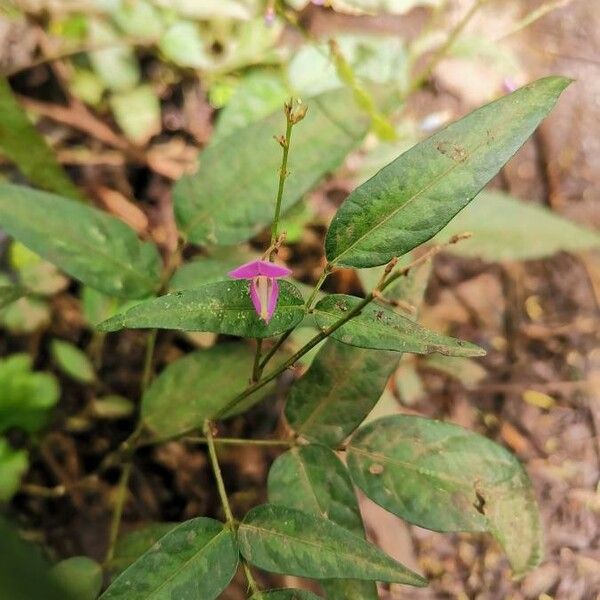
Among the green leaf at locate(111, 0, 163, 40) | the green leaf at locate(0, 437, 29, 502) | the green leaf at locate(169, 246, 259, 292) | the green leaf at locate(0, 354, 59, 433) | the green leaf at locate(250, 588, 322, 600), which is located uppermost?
the green leaf at locate(111, 0, 163, 40)

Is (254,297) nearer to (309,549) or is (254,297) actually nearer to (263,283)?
(263,283)

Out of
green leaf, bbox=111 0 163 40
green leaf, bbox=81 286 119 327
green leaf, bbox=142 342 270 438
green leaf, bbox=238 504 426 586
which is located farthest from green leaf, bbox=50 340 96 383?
green leaf, bbox=111 0 163 40

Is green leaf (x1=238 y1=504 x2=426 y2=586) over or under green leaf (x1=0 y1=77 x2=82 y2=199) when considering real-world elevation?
under

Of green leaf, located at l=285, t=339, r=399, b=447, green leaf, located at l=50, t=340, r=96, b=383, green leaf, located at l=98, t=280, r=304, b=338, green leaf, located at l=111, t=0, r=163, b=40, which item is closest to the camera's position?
green leaf, located at l=98, t=280, r=304, b=338

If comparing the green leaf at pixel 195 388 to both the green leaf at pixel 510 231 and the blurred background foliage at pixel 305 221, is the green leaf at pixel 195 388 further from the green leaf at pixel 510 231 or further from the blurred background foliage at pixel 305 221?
the green leaf at pixel 510 231

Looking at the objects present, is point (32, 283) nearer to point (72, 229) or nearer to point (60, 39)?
point (72, 229)

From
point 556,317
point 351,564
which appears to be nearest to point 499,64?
point 556,317

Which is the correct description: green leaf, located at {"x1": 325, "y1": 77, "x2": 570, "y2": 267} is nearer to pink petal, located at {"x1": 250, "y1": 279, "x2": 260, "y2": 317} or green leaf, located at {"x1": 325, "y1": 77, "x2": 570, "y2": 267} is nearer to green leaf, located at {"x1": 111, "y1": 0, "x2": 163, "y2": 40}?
pink petal, located at {"x1": 250, "y1": 279, "x2": 260, "y2": 317}

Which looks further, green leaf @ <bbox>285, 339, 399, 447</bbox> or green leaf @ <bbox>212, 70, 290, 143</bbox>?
green leaf @ <bbox>212, 70, 290, 143</bbox>
